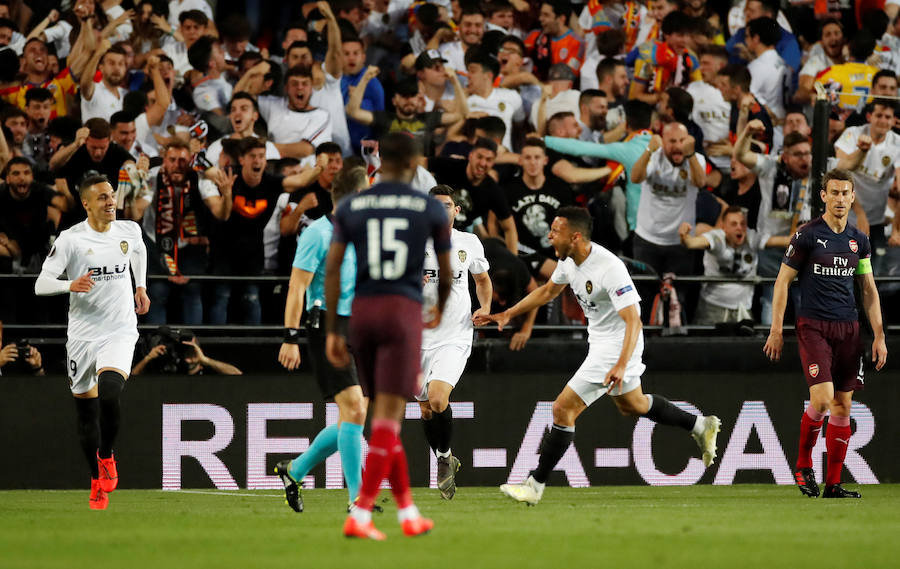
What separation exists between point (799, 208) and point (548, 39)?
4.21 metres

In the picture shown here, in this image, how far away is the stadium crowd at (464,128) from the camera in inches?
518

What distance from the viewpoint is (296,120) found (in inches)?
576

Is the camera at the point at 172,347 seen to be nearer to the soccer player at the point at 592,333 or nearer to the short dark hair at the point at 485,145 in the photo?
the short dark hair at the point at 485,145

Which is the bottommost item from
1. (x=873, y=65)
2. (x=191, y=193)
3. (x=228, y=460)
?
(x=228, y=460)

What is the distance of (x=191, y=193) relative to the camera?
13.2 metres

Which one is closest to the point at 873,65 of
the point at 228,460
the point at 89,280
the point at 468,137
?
the point at 468,137

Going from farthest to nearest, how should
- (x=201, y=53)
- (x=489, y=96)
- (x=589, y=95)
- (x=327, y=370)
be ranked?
1. (x=489, y=96)
2. (x=201, y=53)
3. (x=589, y=95)
4. (x=327, y=370)

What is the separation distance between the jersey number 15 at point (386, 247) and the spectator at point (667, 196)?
7.63 meters

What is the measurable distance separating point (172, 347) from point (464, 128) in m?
4.11

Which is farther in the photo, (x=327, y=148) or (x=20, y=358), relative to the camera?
(x=327, y=148)

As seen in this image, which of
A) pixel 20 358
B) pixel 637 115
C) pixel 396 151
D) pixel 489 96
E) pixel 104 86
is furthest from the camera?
pixel 489 96

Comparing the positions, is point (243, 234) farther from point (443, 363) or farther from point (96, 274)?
point (443, 363)

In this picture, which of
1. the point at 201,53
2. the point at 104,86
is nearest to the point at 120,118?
the point at 104,86

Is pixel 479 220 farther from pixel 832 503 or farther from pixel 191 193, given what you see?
pixel 832 503
